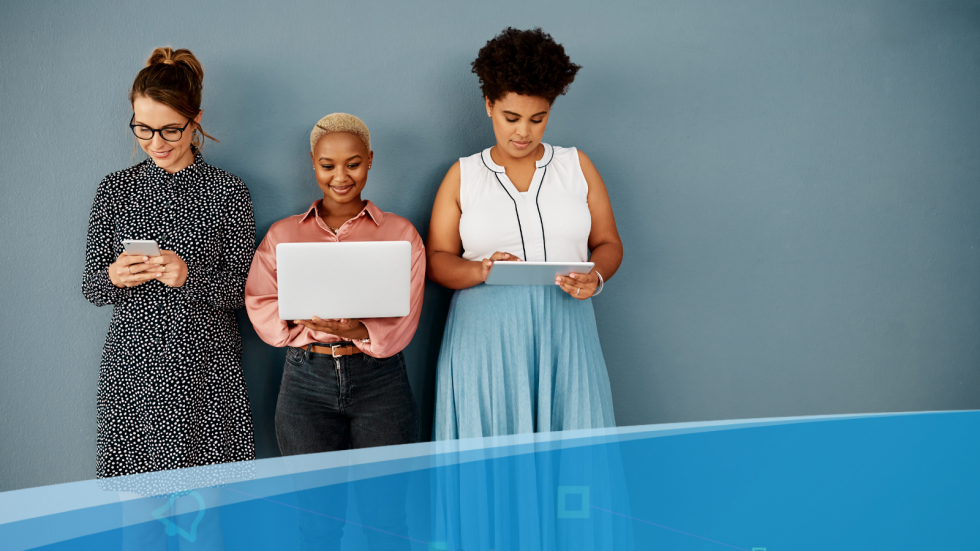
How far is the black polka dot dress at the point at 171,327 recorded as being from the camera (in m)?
2.10

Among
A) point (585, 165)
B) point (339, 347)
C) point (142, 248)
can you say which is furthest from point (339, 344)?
point (585, 165)

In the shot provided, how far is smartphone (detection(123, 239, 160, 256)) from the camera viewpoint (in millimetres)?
1902

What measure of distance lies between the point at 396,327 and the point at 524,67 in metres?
0.96

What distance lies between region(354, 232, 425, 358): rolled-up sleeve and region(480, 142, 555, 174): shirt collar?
39 centimetres

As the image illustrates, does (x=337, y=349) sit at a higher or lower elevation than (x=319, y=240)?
Result: lower

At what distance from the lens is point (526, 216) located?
7.50ft

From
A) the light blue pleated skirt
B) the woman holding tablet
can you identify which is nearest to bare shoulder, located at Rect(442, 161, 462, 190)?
the woman holding tablet

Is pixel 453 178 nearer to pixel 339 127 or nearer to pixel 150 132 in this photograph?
pixel 339 127

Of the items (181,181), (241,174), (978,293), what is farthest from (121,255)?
(978,293)

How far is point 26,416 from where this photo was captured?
2.38 meters

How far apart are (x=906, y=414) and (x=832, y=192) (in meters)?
1.06

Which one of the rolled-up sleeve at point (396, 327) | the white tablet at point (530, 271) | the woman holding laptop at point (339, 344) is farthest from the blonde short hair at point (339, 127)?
the white tablet at point (530, 271)
